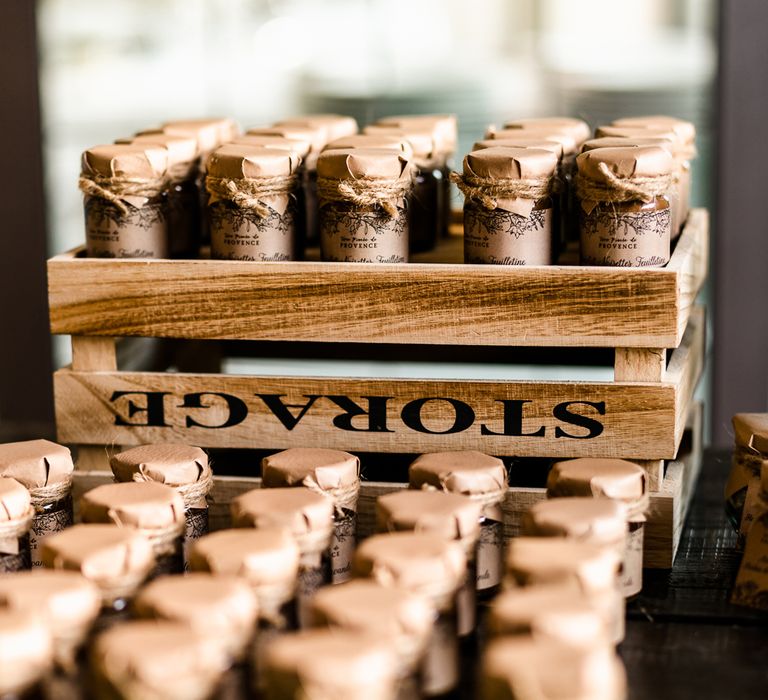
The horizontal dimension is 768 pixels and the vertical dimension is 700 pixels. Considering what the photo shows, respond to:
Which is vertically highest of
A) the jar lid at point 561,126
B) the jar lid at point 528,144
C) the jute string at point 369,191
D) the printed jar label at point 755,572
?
the jar lid at point 561,126

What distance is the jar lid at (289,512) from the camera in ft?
3.16

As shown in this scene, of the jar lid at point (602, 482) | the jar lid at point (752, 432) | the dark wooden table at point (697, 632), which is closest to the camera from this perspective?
the dark wooden table at point (697, 632)

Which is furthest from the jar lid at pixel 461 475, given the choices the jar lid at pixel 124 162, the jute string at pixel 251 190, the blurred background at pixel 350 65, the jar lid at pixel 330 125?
the blurred background at pixel 350 65

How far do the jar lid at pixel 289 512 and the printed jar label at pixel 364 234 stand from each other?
0.29 meters

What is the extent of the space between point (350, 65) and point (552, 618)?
5.45 ft

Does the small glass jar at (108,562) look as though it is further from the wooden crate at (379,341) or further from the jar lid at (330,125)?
the jar lid at (330,125)

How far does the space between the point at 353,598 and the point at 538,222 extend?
1.63 feet

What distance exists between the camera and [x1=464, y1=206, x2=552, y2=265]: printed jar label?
118 centimetres

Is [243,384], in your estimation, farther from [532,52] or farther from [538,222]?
[532,52]

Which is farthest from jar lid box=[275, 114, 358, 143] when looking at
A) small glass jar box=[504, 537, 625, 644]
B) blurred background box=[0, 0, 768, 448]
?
small glass jar box=[504, 537, 625, 644]

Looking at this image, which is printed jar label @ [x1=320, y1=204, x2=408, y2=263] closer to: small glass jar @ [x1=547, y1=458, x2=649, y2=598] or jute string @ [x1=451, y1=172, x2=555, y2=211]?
jute string @ [x1=451, y1=172, x2=555, y2=211]

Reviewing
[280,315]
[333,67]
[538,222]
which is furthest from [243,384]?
[333,67]

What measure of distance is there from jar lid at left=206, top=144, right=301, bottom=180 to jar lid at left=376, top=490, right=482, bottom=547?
0.37m

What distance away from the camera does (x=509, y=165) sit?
1156 mm
